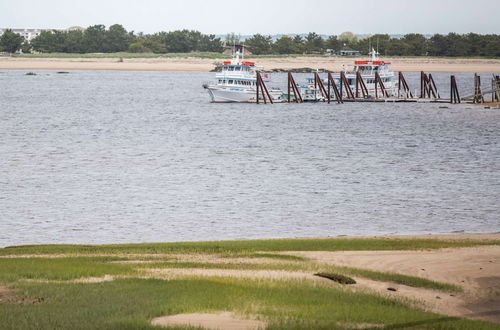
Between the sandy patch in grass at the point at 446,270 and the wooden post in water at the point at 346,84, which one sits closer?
the sandy patch in grass at the point at 446,270

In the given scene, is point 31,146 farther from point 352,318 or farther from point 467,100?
point 467,100

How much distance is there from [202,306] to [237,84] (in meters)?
88.5

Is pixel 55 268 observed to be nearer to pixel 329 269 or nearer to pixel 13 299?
pixel 13 299

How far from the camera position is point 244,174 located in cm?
4538

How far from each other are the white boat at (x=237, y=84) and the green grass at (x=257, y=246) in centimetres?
7396

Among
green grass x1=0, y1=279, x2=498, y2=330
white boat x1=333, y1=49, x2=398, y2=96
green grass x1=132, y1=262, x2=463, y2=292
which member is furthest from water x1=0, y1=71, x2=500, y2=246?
green grass x1=0, y1=279, x2=498, y2=330

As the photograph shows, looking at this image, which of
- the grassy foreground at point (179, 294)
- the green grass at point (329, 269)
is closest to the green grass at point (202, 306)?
the grassy foreground at point (179, 294)

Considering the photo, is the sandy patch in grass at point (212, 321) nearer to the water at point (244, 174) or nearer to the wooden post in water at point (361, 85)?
the water at point (244, 174)

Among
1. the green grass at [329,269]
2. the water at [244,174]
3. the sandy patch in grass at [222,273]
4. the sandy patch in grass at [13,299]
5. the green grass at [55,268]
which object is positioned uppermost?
the sandy patch in grass at [13,299]

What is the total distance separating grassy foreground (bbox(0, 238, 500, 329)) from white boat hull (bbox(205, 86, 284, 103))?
81.3 m

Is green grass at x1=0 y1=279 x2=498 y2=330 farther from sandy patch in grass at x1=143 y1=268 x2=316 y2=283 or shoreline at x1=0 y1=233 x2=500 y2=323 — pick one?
sandy patch in grass at x1=143 y1=268 x2=316 y2=283

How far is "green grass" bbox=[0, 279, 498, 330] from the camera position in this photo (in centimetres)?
1373

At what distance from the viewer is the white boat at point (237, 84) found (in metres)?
98.4

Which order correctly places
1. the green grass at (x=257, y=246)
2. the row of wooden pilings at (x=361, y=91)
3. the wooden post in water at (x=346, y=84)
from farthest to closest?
the wooden post in water at (x=346, y=84) → the row of wooden pilings at (x=361, y=91) → the green grass at (x=257, y=246)
